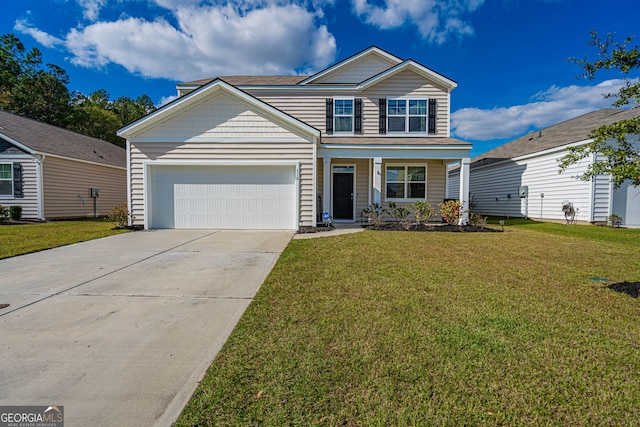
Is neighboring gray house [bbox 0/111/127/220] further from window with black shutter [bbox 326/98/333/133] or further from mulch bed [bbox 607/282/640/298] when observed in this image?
mulch bed [bbox 607/282/640/298]

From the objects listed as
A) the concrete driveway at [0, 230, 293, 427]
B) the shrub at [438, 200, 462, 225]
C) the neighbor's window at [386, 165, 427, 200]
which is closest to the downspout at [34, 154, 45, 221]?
the concrete driveway at [0, 230, 293, 427]

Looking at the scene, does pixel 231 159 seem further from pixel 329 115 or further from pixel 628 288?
pixel 628 288

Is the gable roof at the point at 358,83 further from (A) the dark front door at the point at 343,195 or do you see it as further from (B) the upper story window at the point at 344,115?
(A) the dark front door at the point at 343,195

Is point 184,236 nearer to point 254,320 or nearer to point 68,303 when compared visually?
point 68,303

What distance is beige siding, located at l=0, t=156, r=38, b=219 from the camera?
12789 mm

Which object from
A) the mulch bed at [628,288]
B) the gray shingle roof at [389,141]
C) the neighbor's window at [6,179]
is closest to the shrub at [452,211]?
the gray shingle roof at [389,141]

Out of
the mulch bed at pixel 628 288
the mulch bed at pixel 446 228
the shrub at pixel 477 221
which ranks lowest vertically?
the mulch bed at pixel 628 288

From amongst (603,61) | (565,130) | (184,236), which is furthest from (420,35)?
(184,236)

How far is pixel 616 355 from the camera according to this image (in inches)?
94.0

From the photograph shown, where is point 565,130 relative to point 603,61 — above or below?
above

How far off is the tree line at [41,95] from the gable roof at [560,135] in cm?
3709

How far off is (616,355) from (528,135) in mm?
19250

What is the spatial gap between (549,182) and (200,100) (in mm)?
14483

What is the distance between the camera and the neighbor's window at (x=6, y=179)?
1283cm
